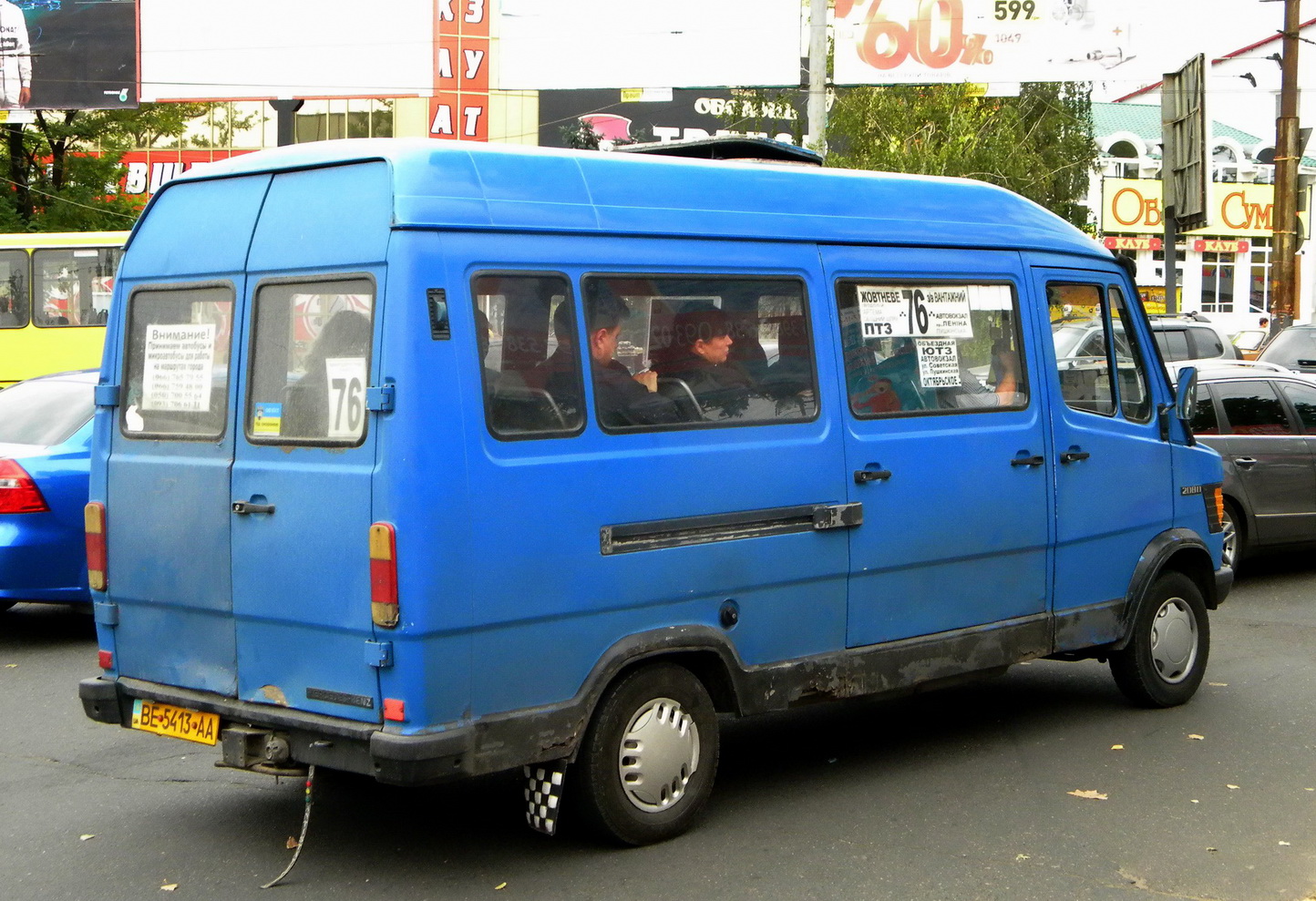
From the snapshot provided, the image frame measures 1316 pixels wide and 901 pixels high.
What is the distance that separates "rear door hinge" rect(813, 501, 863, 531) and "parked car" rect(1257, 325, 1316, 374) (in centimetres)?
1633

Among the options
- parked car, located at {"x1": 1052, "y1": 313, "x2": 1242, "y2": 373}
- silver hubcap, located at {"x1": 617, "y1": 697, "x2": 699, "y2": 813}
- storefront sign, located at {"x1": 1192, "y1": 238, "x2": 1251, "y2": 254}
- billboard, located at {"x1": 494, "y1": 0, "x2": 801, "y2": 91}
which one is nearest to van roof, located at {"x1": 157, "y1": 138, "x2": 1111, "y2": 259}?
silver hubcap, located at {"x1": 617, "y1": 697, "x2": 699, "y2": 813}

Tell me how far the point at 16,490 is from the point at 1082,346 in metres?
5.95

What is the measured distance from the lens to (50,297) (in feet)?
69.8

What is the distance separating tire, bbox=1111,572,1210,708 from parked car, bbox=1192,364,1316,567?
4.02 metres

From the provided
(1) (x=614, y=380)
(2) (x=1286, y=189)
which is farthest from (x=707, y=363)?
(2) (x=1286, y=189)

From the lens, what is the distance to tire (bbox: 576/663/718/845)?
5492mm

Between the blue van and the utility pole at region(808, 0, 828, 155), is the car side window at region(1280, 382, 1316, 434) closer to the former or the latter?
the blue van

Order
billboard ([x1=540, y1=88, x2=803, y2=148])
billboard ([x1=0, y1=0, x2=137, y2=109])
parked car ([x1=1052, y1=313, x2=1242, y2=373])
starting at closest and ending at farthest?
parked car ([x1=1052, y1=313, x2=1242, y2=373]) < billboard ([x1=0, y1=0, x2=137, y2=109]) < billboard ([x1=540, y1=88, x2=803, y2=148])

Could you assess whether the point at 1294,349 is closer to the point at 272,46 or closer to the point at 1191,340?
the point at 1191,340

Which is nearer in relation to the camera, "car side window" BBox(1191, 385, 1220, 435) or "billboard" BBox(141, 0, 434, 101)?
"car side window" BBox(1191, 385, 1220, 435)

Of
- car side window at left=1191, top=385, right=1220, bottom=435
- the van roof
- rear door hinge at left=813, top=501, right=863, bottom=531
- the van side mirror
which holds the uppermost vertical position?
the van roof

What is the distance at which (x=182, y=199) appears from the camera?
581cm

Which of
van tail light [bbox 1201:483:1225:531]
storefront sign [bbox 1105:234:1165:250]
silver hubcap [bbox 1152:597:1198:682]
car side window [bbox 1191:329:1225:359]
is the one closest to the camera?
silver hubcap [bbox 1152:597:1198:682]

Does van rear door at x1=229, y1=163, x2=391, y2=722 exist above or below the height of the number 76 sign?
below
